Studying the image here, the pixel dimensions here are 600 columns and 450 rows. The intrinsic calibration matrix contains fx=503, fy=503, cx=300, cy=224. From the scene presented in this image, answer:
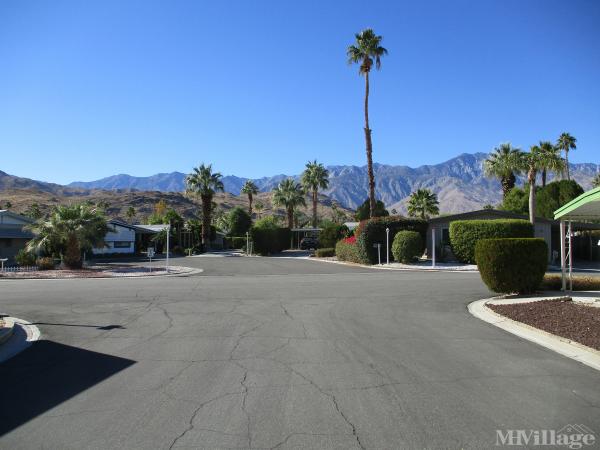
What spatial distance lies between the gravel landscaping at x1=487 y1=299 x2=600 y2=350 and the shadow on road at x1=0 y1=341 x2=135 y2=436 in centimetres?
743

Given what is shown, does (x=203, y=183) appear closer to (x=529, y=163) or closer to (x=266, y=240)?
(x=266, y=240)

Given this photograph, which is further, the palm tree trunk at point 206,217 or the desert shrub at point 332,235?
the palm tree trunk at point 206,217

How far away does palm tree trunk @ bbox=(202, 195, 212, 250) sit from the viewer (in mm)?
60719

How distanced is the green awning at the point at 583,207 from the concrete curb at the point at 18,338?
12.3 meters

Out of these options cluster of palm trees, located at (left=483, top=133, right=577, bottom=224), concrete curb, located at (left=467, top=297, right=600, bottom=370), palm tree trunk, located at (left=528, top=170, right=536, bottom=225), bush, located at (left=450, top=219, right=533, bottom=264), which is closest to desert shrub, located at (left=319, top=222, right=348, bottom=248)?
cluster of palm trees, located at (left=483, top=133, right=577, bottom=224)

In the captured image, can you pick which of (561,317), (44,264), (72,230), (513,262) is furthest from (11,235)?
(561,317)

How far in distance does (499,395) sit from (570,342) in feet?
11.3

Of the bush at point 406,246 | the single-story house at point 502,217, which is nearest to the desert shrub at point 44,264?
the bush at point 406,246

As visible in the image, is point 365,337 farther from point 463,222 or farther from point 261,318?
point 463,222

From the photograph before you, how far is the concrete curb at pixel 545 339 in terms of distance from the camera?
751 centimetres

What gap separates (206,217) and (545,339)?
55057 mm

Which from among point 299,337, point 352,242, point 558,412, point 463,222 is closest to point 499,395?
point 558,412

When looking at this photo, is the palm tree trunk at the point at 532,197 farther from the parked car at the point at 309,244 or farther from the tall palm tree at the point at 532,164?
the parked car at the point at 309,244

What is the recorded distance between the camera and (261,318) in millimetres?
11227
